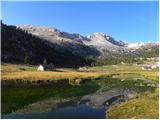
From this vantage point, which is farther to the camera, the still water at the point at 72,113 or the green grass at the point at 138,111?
the still water at the point at 72,113

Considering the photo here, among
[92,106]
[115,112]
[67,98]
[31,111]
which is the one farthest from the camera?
[67,98]

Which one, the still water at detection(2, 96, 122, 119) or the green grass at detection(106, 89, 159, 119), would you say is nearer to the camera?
the green grass at detection(106, 89, 159, 119)

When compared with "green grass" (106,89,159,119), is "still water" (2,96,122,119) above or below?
below

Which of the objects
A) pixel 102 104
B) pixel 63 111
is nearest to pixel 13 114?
pixel 63 111

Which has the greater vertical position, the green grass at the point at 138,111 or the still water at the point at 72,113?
the green grass at the point at 138,111

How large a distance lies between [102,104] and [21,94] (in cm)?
1882

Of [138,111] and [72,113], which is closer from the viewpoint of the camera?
[138,111]

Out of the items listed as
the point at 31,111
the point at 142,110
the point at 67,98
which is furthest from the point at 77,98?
the point at 142,110

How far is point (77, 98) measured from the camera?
6569 cm

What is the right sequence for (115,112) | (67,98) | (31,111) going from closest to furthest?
(115,112), (31,111), (67,98)

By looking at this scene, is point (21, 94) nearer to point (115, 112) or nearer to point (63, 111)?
point (63, 111)

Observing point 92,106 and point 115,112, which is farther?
point 92,106

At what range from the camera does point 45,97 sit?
215ft

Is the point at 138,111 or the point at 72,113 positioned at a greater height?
the point at 138,111
